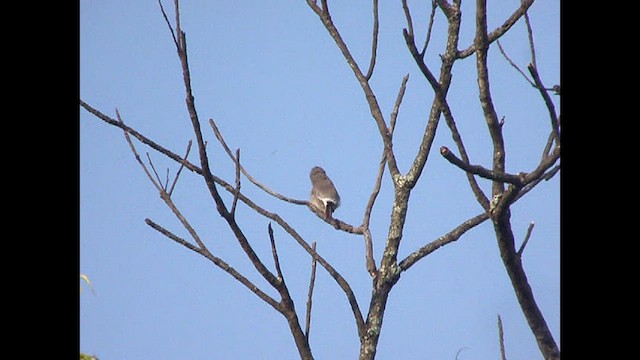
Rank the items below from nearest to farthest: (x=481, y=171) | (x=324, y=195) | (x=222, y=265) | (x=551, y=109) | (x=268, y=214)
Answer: (x=551, y=109)
(x=481, y=171)
(x=222, y=265)
(x=268, y=214)
(x=324, y=195)

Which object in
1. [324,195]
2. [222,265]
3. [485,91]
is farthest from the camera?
[324,195]

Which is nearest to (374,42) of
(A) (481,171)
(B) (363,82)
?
(B) (363,82)

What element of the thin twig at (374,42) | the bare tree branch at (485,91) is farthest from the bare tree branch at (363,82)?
the bare tree branch at (485,91)

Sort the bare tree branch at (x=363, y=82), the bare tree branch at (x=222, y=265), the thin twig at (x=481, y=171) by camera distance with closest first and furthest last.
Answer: the thin twig at (x=481, y=171)
the bare tree branch at (x=222, y=265)
the bare tree branch at (x=363, y=82)

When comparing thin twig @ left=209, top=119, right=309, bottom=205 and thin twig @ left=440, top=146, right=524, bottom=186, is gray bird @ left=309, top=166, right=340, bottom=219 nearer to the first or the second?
thin twig @ left=209, top=119, right=309, bottom=205

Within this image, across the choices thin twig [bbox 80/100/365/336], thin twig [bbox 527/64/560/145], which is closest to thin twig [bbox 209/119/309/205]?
thin twig [bbox 80/100/365/336]

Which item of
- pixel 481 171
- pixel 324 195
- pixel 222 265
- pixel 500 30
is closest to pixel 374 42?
pixel 500 30

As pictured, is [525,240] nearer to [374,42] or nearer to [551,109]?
[551,109]

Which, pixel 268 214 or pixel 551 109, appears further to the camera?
pixel 268 214

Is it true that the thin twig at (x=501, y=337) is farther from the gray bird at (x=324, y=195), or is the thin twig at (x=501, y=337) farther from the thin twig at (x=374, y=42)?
the gray bird at (x=324, y=195)

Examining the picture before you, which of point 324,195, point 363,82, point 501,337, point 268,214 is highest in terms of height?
point 324,195

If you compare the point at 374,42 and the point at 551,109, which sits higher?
the point at 374,42
